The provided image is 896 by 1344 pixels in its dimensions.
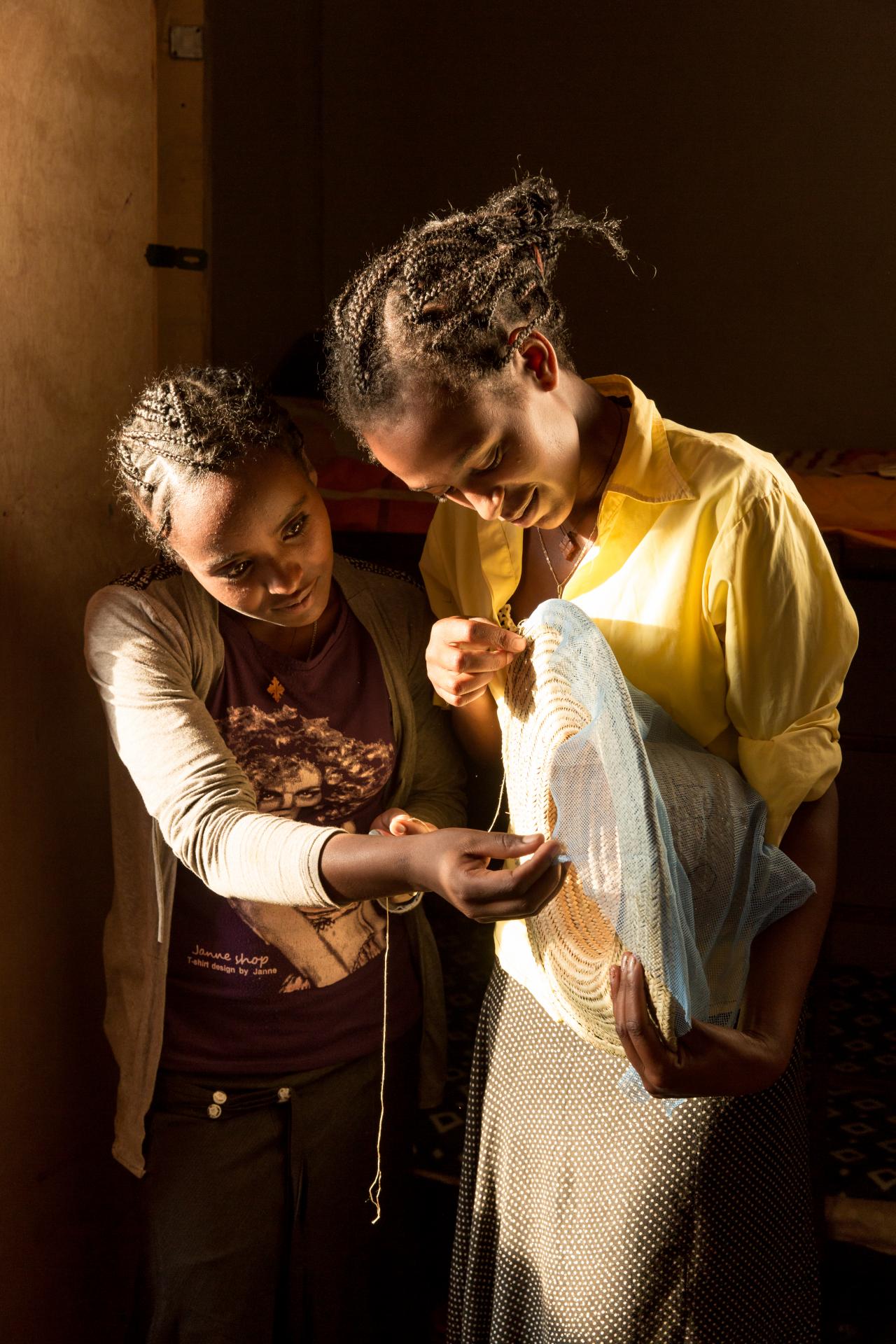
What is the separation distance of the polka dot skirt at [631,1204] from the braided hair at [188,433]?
724mm

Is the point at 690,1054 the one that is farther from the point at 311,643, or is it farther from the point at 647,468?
the point at 311,643

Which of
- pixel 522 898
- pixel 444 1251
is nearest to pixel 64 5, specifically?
pixel 522 898

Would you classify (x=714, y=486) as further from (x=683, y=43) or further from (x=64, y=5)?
(x=683, y=43)

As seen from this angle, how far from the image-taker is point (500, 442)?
3.62 feet

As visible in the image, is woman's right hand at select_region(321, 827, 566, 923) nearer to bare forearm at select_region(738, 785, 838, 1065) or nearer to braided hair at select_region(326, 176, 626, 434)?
bare forearm at select_region(738, 785, 838, 1065)

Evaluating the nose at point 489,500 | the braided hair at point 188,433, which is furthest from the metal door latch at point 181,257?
the nose at point 489,500

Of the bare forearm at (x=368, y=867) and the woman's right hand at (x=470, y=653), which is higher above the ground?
the woman's right hand at (x=470, y=653)

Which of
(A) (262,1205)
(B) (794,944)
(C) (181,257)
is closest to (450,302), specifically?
(B) (794,944)

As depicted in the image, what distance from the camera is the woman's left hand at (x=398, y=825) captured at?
4.36 ft

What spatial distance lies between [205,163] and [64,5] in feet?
1.11

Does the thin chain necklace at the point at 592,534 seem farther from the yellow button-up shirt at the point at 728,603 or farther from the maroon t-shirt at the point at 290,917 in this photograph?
the maroon t-shirt at the point at 290,917

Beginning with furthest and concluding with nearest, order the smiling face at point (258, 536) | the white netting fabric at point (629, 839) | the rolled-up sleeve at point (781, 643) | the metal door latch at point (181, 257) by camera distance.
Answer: the metal door latch at point (181, 257) < the smiling face at point (258, 536) < the rolled-up sleeve at point (781, 643) < the white netting fabric at point (629, 839)

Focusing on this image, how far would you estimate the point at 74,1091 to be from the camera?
68.5 inches

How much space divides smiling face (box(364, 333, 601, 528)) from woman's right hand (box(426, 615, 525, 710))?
121 mm
